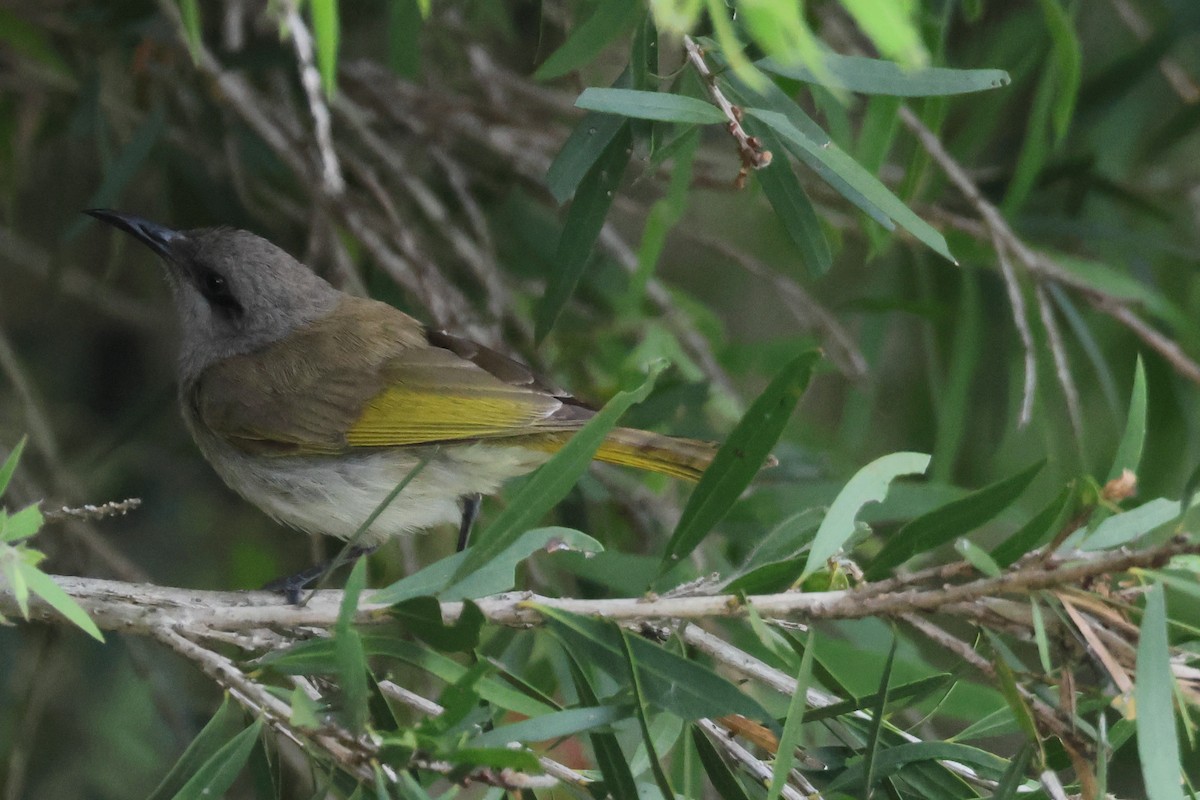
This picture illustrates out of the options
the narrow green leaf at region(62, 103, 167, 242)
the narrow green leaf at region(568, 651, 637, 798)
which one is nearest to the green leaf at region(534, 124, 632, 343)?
the narrow green leaf at region(568, 651, 637, 798)

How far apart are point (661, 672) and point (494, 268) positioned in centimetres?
188

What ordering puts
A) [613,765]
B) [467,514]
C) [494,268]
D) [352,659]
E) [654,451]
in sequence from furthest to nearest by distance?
[494,268]
[467,514]
[654,451]
[613,765]
[352,659]

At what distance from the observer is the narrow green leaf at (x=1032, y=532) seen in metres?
1.56

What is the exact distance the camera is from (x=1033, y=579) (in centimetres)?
140

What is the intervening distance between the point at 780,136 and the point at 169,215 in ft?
6.83

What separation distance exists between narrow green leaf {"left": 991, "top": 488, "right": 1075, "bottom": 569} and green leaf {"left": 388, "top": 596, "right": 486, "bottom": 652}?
632 millimetres

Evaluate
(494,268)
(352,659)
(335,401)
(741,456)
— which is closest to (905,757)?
(741,456)

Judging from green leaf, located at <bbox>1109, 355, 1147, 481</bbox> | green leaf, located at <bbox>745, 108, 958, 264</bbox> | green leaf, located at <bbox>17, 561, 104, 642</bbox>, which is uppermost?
green leaf, located at <bbox>745, 108, 958, 264</bbox>

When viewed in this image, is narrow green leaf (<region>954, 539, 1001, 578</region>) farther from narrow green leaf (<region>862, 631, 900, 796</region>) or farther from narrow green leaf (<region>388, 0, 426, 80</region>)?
narrow green leaf (<region>388, 0, 426, 80</region>)

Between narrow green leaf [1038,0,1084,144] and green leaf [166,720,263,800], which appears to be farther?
narrow green leaf [1038,0,1084,144]

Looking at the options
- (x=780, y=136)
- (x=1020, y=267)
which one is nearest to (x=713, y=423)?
(x=1020, y=267)

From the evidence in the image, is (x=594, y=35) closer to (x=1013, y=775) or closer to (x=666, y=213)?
(x=666, y=213)

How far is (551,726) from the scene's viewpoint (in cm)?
146

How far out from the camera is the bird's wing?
8.66 feet
